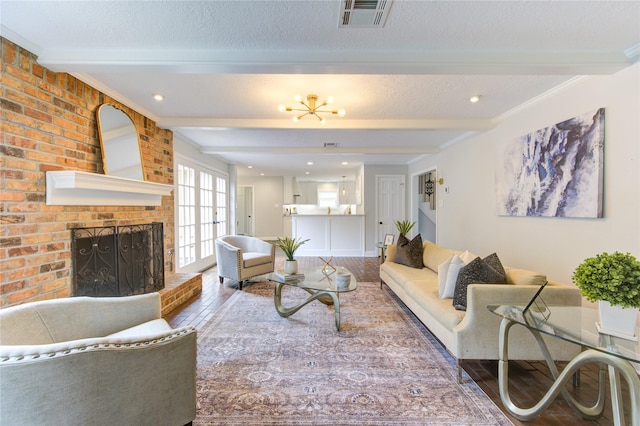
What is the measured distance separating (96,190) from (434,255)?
3.81 metres

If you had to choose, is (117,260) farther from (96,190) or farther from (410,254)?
(410,254)

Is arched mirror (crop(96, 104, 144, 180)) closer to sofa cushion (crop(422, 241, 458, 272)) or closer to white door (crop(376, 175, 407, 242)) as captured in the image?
sofa cushion (crop(422, 241, 458, 272))

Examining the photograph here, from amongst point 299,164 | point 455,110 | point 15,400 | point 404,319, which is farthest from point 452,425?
point 299,164

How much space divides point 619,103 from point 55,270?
4.68m

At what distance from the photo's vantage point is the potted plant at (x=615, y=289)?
1.28m

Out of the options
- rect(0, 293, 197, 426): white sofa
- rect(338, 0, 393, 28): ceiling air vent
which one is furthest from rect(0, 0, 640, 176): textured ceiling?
rect(0, 293, 197, 426): white sofa

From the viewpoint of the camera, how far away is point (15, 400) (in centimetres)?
96

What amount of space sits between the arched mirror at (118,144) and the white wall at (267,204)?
21.8 feet

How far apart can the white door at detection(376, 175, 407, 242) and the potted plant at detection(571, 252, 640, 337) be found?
578 centimetres

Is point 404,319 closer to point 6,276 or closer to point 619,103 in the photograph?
point 619,103

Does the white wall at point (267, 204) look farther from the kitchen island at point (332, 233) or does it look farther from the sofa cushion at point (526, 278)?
the sofa cushion at point (526, 278)

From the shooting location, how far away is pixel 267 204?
9867mm

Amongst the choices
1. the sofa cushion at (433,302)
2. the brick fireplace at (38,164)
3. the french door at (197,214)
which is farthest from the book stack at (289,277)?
the french door at (197,214)

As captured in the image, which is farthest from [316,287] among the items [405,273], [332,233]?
[332,233]
